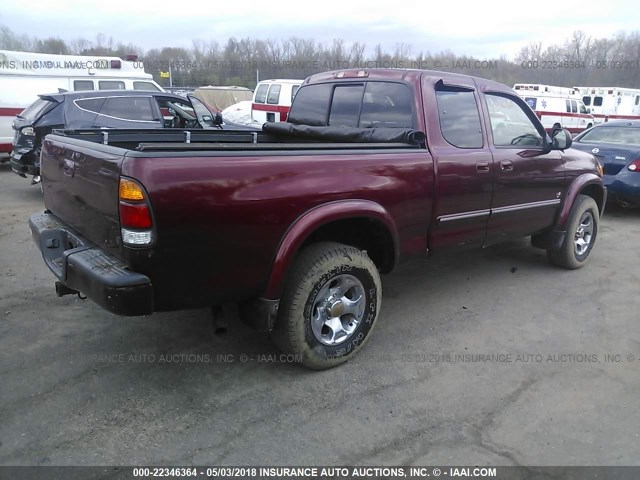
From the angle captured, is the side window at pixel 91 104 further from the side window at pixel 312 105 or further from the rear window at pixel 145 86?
the side window at pixel 312 105

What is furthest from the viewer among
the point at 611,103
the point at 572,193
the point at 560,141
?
the point at 611,103

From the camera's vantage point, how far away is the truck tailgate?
8.99 feet

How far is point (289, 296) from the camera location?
3.20 metres

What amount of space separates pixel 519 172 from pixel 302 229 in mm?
2473

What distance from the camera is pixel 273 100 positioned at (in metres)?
17.0

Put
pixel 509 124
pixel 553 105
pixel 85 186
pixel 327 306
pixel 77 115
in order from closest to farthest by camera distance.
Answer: pixel 85 186 → pixel 327 306 → pixel 509 124 → pixel 77 115 → pixel 553 105

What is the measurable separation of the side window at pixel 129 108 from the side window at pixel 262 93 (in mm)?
8465

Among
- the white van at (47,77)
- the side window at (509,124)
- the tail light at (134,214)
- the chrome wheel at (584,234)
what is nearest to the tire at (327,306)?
the tail light at (134,214)

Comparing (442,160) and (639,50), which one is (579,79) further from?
(442,160)

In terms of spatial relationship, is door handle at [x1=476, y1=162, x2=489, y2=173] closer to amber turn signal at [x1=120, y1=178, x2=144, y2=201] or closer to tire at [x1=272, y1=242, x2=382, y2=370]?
tire at [x1=272, y1=242, x2=382, y2=370]

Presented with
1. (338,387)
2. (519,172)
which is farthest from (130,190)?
(519,172)

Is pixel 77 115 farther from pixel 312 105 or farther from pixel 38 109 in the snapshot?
pixel 312 105

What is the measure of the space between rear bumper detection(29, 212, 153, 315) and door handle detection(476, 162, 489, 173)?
Answer: 8.91 feet

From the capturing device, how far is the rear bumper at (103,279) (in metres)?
2.63
